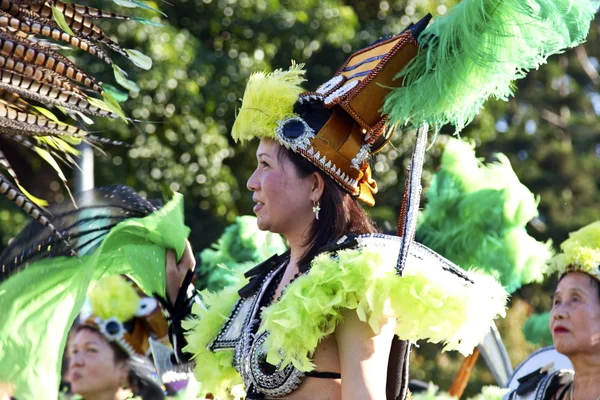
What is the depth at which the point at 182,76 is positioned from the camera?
9.10 metres

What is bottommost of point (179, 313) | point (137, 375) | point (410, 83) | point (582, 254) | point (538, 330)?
point (538, 330)

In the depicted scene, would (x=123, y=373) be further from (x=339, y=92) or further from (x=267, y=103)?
(x=339, y=92)

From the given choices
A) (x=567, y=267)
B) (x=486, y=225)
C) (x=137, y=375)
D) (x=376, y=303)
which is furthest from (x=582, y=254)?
(x=137, y=375)

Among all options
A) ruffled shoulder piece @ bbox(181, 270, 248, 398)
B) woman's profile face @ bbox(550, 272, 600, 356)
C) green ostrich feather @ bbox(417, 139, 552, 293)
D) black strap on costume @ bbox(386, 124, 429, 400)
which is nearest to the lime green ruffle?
ruffled shoulder piece @ bbox(181, 270, 248, 398)

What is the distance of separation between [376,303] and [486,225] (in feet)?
9.28

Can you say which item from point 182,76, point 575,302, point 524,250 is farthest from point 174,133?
point 575,302

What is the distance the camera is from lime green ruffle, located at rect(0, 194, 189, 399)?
2.48 metres

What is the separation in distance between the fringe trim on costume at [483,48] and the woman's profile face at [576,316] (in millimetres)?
1596

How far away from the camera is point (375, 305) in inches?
92.1

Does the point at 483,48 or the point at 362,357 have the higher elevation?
the point at 483,48

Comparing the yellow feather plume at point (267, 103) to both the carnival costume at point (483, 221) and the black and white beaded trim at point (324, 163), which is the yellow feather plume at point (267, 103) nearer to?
the black and white beaded trim at point (324, 163)

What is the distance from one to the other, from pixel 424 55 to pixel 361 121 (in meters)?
0.26

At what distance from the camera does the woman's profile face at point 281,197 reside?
266 centimetres

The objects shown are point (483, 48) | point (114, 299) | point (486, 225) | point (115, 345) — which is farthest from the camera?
point (486, 225)
